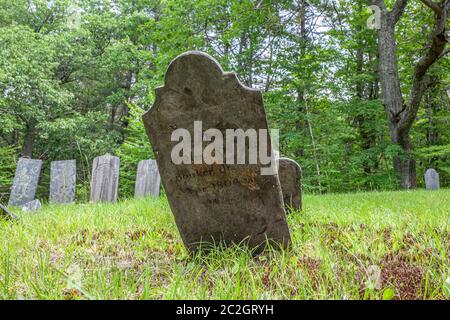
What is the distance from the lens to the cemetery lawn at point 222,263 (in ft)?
5.54

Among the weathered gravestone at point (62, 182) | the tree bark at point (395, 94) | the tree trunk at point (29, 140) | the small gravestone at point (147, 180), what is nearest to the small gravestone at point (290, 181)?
the small gravestone at point (147, 180)

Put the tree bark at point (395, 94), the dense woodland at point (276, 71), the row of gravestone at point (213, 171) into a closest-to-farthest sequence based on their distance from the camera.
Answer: the row of gravestone at point (213, 171)
the tree bark at point (395, 94)
the dense woodland at point (276, 71)

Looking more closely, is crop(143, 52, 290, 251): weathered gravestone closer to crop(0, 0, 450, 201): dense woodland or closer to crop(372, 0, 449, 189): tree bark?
crop(0, 0, 450, 201): dense woodland

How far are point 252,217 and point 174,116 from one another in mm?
1022

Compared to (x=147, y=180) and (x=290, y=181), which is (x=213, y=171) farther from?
(x=147, y=180)

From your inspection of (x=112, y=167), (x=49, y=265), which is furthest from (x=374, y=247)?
(x=112, y=167)

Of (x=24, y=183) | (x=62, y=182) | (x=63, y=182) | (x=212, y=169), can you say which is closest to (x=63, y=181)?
(x=63, y=182)

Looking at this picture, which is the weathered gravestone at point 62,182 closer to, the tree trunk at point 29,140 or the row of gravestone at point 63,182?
the row of gravestone at point 63,182

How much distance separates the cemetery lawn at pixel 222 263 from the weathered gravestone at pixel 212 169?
0.18m

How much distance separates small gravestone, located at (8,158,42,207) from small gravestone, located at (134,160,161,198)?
223cm

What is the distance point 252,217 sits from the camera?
2568 mm

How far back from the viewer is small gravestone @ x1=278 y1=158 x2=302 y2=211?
4039 millimetres

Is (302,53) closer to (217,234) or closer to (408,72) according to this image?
(408,72)

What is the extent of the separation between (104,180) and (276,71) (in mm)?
7387
